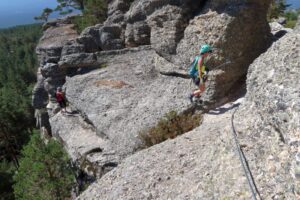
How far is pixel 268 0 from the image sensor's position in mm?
15398

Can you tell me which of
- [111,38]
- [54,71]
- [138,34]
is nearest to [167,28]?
[138,34]

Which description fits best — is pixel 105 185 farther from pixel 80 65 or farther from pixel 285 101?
pixel 80 65

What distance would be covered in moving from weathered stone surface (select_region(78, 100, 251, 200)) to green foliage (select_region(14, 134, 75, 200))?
801cm

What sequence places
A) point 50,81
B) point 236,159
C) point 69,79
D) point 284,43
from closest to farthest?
point 236,159, point 284,43, point 69,79, point 50,81

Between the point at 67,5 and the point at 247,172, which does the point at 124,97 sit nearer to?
the point at 247,172

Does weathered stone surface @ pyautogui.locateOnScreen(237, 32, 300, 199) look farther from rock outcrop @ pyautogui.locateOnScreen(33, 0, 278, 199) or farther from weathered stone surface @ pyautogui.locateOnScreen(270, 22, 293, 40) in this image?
weathered stone surface @ pyautogui.locateOnScreen(270, 22, 293, 40)

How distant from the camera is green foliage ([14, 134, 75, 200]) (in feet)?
60.3

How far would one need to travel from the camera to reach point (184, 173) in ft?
31.0

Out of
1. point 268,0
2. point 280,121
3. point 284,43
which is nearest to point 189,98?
point 268,0

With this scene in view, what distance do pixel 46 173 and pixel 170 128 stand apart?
8.64m

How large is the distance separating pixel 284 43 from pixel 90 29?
800 inches

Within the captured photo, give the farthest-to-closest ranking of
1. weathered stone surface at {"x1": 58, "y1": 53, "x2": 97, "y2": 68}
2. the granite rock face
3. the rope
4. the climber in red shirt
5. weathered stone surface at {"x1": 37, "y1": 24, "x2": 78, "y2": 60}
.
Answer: weathered stone surface at {"x1": 37, "y1": 24, "x2": 78, "y2": 60}
weathered stone surface at {"x1": 58, "y1": 53, "x2": 97, "y2": 68}
the climber in red shirt
the granite rock face
the rope

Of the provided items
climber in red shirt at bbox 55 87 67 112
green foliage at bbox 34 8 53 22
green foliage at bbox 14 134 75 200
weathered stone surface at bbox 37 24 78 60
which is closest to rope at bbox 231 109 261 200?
green foliage at bbox 14 134 75 200

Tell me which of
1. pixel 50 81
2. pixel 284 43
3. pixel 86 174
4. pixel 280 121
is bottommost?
pixel 86 174
